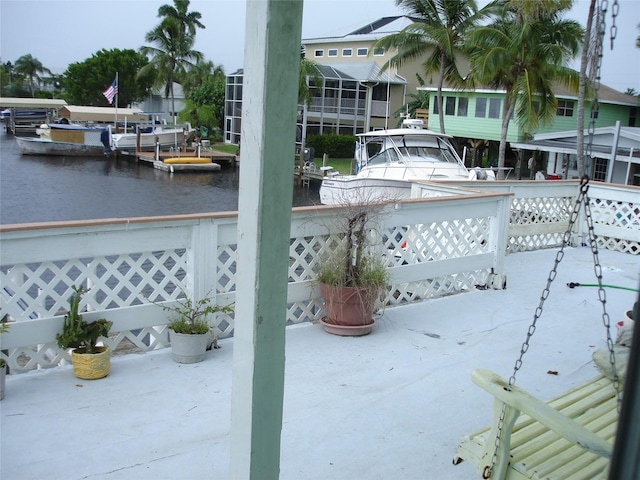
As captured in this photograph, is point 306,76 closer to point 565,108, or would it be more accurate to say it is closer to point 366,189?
point 565,108

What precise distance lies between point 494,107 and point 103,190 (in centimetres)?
2115

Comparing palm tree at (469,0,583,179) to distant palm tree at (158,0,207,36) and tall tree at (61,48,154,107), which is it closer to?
distant palm tree at (158,0,207,36)

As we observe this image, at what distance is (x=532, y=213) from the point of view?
1050cm

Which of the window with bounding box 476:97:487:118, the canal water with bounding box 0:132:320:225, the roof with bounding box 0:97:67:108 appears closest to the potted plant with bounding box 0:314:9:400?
the canal water with bounding box 0:132:320:225

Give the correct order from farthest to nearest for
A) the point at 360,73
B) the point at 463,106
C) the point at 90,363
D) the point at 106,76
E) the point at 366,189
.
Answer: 1. the point at 106,76
2. the point at 360,73
3. the point at 463,106
4. the point at 366,189
5. the point at 90,363

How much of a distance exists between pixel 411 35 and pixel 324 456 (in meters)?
29.7

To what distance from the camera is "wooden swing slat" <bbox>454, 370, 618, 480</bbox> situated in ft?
8.99

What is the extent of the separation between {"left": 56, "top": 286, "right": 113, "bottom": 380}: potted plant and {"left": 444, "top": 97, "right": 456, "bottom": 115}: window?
109ft

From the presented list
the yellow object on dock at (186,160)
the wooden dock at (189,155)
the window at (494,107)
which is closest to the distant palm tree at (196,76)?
the wooden dock at (189,155)

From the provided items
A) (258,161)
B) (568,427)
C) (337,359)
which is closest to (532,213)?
(337,359)

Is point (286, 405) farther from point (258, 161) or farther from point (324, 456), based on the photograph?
point (258, 161)

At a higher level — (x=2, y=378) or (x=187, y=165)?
(x=2, y=378)

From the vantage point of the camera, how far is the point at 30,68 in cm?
12212

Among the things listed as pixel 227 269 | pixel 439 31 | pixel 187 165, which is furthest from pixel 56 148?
pixel 227 269
